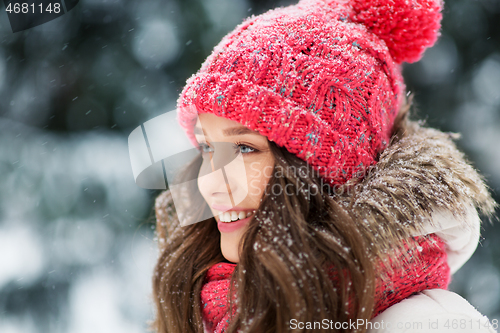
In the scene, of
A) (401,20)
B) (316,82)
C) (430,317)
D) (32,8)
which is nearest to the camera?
(430,317)

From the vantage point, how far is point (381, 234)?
85 cm

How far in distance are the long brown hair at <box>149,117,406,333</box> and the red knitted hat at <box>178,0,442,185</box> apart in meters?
0.09

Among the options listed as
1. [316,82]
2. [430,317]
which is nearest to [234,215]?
[316,82]

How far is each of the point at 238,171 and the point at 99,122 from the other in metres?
1.12

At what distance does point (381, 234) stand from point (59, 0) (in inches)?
71.6

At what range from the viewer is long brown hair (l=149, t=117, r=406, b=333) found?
2.72 feet

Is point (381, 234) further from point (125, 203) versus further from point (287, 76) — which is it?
point (125, 203)

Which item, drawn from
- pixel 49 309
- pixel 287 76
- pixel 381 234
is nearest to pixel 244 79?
pixel 287 76

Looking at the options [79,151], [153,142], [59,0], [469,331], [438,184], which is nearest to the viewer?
[469,331]

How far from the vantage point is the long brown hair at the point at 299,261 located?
0.83 metres

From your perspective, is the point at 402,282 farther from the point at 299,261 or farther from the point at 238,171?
the point at 238,171
